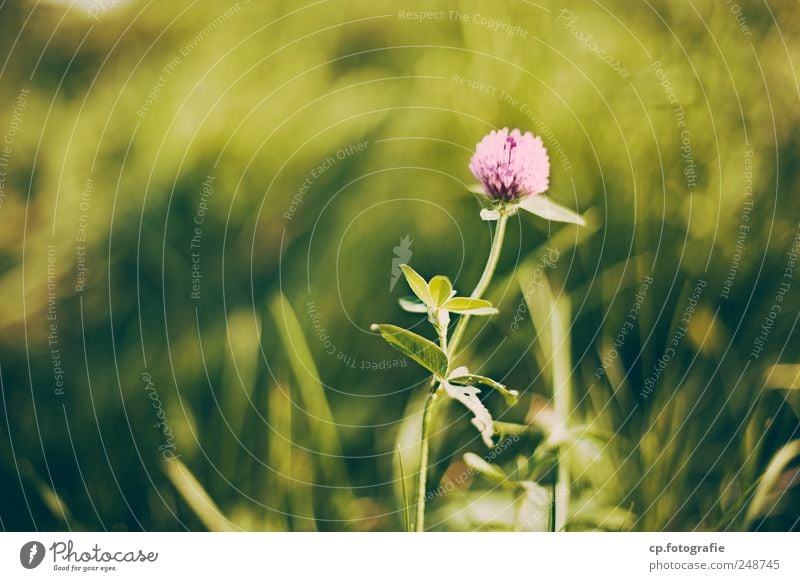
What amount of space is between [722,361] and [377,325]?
33 centimetres

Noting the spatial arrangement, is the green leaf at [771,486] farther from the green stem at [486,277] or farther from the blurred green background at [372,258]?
the green stem at [486,277]

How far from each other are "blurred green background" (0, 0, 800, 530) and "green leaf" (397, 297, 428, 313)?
0.15 ft

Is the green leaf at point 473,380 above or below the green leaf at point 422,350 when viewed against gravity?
below

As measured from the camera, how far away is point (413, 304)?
0.65 m

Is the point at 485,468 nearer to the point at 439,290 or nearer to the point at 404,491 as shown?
the point at 404,491

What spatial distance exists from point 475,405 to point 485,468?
0.24 ft

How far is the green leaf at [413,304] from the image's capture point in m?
0.65

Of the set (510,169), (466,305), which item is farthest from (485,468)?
(510,169)

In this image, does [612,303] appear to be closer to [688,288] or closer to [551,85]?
Answer: [688,288]

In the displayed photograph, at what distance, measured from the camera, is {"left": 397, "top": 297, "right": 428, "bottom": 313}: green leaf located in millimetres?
645

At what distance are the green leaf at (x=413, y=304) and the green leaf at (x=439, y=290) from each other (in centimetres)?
2

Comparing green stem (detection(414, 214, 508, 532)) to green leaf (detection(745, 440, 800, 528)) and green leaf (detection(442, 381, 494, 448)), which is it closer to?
green leaf (detection(442, 381, 494, 448))

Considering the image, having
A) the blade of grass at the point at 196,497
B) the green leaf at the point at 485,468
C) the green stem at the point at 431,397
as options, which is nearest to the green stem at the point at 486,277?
the green stem at the point at 431,397

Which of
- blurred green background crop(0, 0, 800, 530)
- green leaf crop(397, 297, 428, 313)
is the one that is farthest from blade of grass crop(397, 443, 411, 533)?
green leaf crop(397, 297, 428, 313)
